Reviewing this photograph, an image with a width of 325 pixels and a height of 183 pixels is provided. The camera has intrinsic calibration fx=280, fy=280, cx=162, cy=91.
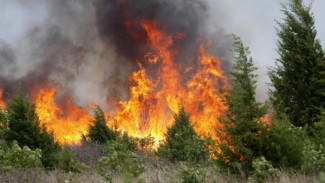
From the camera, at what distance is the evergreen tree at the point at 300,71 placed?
438 inches

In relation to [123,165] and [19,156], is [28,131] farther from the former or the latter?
[123,165]

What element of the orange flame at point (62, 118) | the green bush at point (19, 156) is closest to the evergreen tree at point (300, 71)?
the green bush at point (19, 156)

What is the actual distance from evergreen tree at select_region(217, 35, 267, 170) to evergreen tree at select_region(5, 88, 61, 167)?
33.1 feet

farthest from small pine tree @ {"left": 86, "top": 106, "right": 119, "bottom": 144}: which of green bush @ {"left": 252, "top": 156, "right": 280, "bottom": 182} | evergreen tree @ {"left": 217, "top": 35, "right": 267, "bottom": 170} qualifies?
green bush @ {"left": 252, "top": 156, "right": 280, "bottom": 182}

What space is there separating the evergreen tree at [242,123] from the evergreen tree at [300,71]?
4.73m

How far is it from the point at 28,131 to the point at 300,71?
1304cm

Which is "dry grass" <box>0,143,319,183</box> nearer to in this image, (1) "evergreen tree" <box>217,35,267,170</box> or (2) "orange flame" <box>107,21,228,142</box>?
(1) "evergreen tree" <box>217,35,267,170</box>

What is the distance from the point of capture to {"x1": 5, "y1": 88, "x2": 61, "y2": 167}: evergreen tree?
13.8m

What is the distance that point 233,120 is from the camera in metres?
6.61

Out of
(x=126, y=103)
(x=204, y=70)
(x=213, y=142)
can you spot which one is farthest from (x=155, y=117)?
(x=213, y=142)

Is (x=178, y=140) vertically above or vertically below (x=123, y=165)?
above

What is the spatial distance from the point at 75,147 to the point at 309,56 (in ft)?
54.3

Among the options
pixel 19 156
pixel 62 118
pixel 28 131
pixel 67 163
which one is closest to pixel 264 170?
pixel 19 156

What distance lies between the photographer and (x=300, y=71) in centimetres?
1179
